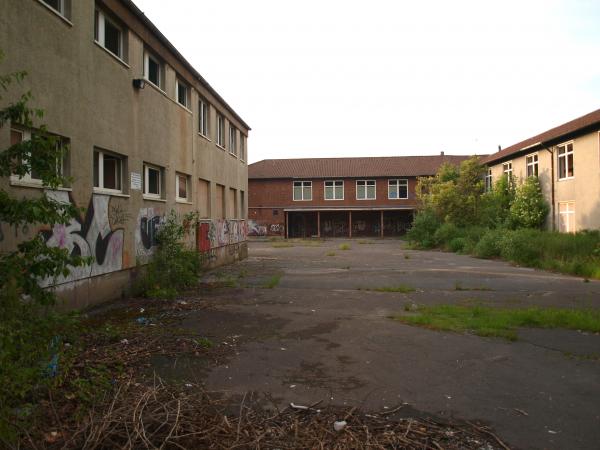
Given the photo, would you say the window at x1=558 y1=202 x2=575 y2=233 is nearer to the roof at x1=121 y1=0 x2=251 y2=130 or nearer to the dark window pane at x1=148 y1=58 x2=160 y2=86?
the roof at x1=121 y1=0 x2=251 y2=130

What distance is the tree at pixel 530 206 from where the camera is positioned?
2523 cm

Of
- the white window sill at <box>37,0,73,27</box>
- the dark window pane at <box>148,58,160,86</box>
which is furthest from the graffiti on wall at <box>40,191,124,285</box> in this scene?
the dark window pane at <box>148,58,160,86</box>

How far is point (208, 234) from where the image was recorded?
1647cm

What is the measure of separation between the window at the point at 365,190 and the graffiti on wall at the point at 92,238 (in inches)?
1572

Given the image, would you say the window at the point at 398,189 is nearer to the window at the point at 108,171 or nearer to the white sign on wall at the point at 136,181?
the white sign on wall at the point at 136,181

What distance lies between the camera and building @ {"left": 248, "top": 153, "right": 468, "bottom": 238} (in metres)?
48.2

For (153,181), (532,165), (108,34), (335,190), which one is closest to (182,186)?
(153,181)

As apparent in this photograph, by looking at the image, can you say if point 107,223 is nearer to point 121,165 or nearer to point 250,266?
point 121,165

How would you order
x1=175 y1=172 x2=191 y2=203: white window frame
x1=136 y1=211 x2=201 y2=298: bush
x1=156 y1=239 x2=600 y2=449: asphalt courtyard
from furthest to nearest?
x1=175 y1=172 x2=191 y2=203: white window frame, x1=136 y1=211 x2=201 y2=298: bush, x1=156 y1=239 x2=600 y2=449: asphalt courtyard

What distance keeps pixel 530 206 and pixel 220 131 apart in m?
17.5

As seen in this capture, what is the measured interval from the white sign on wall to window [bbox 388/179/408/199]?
39.7 m

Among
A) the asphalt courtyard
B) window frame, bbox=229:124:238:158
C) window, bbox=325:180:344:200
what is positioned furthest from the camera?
window, bbox=325:180:344:200

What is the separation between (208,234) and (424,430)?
13.4 m

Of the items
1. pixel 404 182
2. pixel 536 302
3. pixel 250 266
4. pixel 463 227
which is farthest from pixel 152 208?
pixel 404 182
